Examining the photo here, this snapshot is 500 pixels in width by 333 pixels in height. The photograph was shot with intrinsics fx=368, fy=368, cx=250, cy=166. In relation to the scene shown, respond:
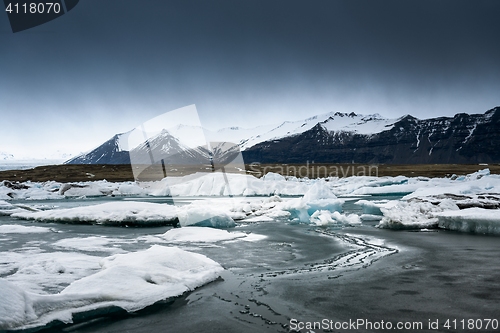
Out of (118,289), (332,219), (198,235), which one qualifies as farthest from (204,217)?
(118,289)

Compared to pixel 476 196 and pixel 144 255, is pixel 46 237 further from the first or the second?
pixel 476 196

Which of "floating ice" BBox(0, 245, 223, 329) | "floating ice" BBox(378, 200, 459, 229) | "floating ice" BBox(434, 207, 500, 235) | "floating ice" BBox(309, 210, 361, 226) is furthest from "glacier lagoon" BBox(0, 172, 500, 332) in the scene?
"floating ice" BBox(309, 210, 361, 226)

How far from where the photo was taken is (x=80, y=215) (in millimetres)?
15562

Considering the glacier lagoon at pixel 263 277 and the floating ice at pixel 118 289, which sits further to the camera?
the glacier lagoon at pixel 263 277

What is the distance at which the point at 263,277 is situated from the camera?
6703 millimetres

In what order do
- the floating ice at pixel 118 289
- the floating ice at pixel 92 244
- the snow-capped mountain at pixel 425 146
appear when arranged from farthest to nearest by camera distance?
the snow-capped mountain at pixel 425 146
the floating ice at pixel 92 244
the floating ice at pixel 118 289

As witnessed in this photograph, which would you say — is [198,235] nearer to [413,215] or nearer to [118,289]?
[118,289]

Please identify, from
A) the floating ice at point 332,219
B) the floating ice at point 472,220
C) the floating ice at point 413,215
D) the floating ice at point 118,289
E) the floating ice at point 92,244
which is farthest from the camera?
the floating ice at point 332,219

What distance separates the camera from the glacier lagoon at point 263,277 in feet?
14.8

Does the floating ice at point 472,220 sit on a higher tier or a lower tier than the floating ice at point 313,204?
lower

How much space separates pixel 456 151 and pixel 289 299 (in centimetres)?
19247

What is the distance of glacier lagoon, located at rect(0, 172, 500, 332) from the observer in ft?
14.8

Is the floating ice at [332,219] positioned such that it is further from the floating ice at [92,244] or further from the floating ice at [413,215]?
the floating ice at [92,244]

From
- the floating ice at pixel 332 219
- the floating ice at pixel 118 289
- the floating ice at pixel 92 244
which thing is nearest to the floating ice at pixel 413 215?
the floating ice at pixel 332 219
